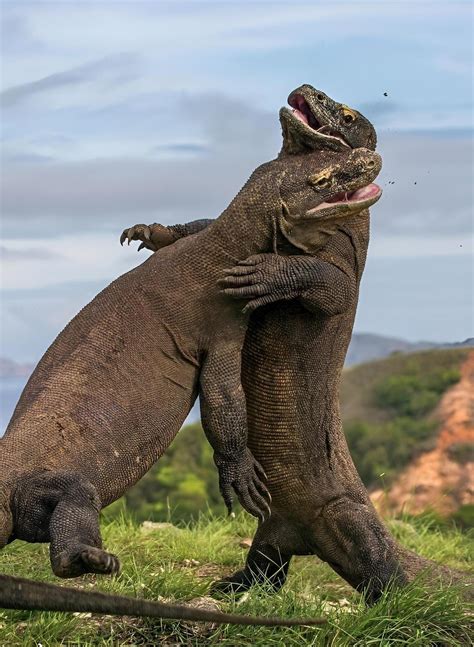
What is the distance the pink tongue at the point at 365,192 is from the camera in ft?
24.1

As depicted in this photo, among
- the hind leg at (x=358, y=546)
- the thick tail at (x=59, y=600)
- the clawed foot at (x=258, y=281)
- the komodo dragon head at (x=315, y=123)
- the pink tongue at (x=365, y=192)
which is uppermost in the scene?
the komodo dragon head at (x=315, y=123)

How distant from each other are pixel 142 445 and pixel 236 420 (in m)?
0.56

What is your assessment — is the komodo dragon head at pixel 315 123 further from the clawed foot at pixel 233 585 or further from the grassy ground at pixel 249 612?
the clawed foot at pixel 233 585

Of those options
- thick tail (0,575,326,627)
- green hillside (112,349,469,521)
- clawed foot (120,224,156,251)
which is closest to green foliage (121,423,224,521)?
green hillside (112,349,469,521)

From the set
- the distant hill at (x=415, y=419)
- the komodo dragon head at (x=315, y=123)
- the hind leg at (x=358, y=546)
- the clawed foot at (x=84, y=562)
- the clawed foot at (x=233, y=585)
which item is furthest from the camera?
the distant hill at (x=415, y=419)

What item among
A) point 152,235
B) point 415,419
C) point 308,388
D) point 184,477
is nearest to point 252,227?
point 152,235

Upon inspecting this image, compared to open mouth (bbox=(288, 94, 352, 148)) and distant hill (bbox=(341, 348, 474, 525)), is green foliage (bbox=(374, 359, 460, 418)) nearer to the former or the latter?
distant hill (bbox=(341, 348, 474, 525))

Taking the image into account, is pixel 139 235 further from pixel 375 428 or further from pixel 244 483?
pixel 375 428

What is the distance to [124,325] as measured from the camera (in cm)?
710

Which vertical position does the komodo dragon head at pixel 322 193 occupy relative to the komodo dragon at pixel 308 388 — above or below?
above

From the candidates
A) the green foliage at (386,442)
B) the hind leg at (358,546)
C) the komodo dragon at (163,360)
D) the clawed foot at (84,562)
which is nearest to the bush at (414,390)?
the green foliage at (386,442)

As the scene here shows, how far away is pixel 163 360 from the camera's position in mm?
7074

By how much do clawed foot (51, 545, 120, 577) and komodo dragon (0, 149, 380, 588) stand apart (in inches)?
23.5

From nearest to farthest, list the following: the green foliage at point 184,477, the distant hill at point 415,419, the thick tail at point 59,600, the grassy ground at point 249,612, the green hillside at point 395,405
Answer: the thick tail at point 59,600 → the grassy ground at point 249,612 → the green foliage at point 184,477 → the distant hill at point 415,419 → the green hillside at point 395,405
